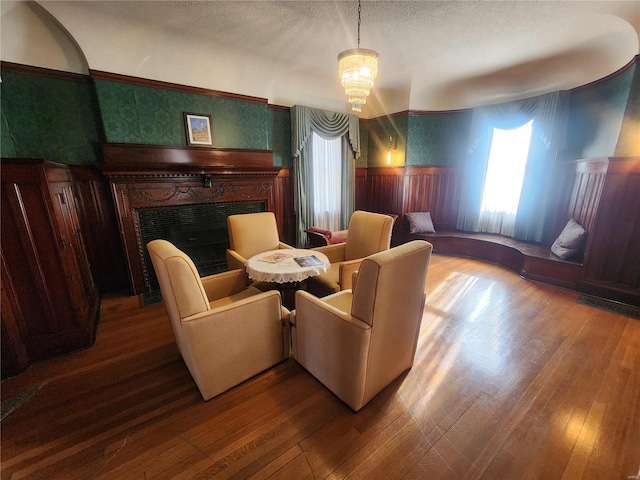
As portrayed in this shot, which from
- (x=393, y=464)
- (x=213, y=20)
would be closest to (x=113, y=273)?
(x=213, y=20)

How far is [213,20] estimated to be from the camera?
265 cm

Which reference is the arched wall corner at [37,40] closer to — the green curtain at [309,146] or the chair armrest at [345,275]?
the green curtain at [309,146]

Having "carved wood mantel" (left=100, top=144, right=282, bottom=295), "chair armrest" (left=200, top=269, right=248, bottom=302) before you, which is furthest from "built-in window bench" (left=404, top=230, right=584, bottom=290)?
"chair armrest" (left=200, top=269, right=248, bottom=302)

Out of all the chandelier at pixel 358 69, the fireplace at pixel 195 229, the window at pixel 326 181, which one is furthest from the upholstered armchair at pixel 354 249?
the window at pixel 326 181

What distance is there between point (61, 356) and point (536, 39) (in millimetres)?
5660

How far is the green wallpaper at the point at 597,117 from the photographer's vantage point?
2.92m

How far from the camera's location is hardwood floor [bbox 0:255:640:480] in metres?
1.26

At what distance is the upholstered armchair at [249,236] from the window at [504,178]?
12.1ft

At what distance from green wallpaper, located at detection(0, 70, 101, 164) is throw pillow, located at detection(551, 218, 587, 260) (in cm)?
566

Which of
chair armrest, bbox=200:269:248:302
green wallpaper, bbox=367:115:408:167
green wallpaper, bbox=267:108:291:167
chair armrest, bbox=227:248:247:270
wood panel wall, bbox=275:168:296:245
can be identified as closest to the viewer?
chair armrest, bbox=200:269:248:302

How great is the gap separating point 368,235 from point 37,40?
12.4 ft

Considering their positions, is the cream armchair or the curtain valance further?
the curtain valance

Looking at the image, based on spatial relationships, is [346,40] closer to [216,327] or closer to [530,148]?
[530,148]

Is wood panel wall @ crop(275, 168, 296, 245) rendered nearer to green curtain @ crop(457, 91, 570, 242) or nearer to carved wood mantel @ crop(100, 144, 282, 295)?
carved wood mantel @ crop(100, 144, 282, 295)
